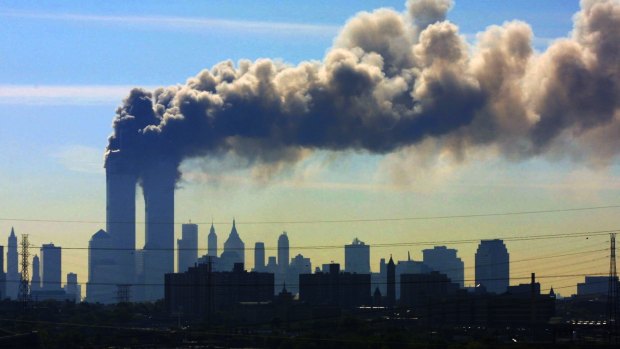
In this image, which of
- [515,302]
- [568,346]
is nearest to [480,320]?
[515,302]

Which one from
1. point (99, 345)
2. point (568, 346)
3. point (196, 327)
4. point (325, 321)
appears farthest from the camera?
point (325, 321)

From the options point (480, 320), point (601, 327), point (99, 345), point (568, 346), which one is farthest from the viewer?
point (480, 320)

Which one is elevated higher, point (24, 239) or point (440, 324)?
point (24, 239)

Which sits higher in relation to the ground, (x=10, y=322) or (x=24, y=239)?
(x=24, y=239)

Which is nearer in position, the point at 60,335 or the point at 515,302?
the point at 60,335

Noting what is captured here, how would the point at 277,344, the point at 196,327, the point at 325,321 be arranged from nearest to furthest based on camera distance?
the point at 277,344 < the point at 196,327 < the point at 325,321

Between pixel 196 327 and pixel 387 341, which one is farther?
pixel 196 327

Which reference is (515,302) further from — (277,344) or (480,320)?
(277,344)

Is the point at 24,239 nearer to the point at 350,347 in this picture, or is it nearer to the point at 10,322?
the point at 10,322

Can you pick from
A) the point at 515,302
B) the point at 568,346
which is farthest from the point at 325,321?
the point at 568,346
